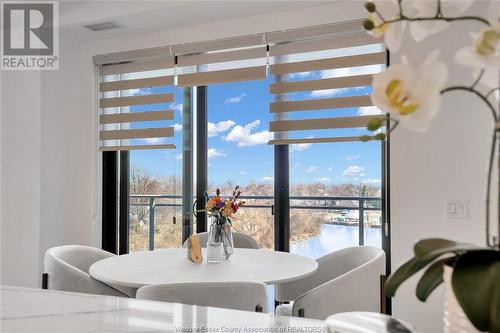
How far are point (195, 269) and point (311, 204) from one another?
1585mm

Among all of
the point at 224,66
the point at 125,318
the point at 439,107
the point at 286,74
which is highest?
the point at 224,66

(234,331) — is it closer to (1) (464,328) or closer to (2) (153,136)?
(1) (464,328)

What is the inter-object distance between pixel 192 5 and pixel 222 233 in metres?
1.70

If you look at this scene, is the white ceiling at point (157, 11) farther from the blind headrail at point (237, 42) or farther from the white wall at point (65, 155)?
the white wall at point (65, 155)

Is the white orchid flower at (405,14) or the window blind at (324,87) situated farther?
the window blind at (324,87)

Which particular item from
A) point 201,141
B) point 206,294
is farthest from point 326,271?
point 201,141

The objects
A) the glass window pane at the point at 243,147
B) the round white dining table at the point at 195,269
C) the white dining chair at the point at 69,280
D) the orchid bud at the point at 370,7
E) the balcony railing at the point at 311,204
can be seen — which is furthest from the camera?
the glass window pane at the point at 243,147

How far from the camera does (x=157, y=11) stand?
3.26m

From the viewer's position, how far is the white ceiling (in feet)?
10.3

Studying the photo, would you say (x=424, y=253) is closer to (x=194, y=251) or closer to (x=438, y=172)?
(x=194, y=251)

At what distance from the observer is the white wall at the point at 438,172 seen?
269 cm

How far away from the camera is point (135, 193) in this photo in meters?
4.05

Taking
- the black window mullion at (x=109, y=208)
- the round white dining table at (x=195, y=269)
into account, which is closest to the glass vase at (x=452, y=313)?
the round white dining table at (x=195, y=269)

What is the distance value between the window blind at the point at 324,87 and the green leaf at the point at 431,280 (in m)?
2.51
